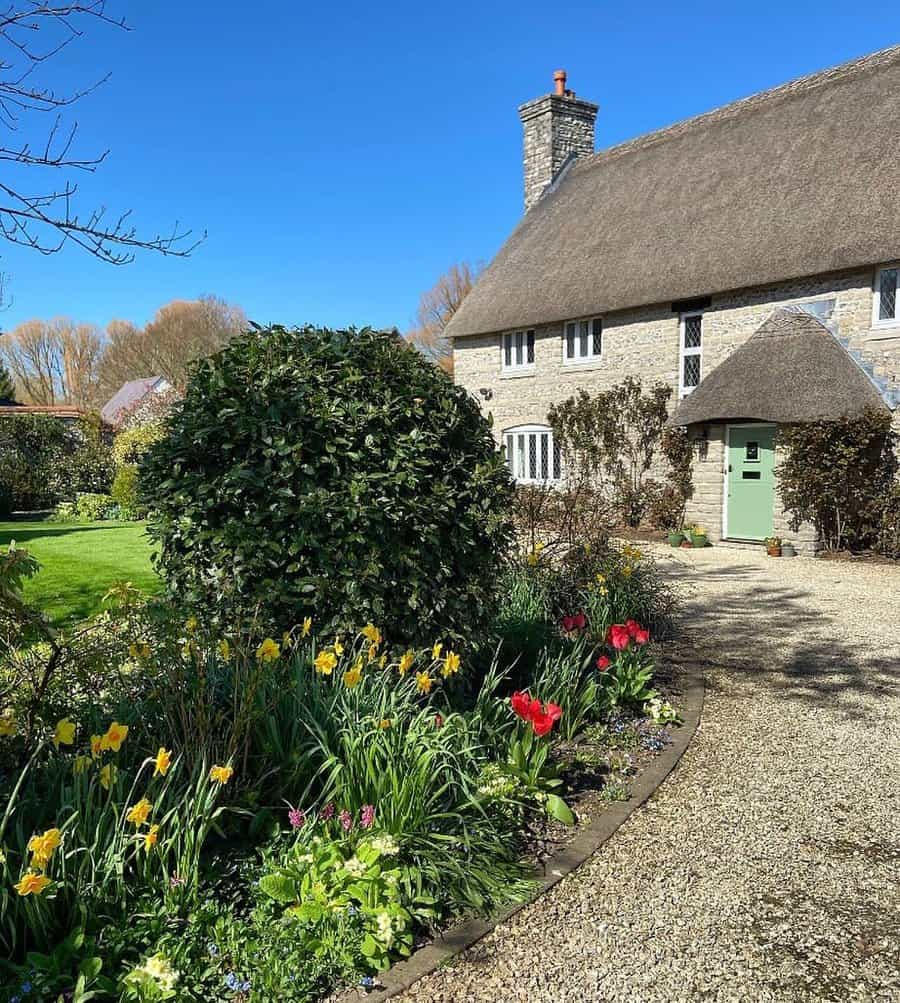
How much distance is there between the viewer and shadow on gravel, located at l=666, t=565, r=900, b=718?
546 centimetres

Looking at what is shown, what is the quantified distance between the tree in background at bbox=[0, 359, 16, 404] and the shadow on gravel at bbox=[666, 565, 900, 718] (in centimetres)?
4107

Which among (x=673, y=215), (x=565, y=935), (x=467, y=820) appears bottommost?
(x=565, y=935)

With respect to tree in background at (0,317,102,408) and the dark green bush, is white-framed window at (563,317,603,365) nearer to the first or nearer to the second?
the dark green bush

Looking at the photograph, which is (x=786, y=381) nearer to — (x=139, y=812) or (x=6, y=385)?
(x=139, y=812)

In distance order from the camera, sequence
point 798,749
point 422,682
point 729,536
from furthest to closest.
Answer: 1. point 729,536
2. point 798,749
3. point 422,682

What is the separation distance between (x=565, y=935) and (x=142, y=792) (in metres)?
1.65

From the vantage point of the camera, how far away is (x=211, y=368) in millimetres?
4141

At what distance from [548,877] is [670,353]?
45.6 feet

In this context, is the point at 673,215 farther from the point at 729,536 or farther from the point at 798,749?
the point at 798,749

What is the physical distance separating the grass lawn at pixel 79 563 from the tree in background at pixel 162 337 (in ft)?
79.1

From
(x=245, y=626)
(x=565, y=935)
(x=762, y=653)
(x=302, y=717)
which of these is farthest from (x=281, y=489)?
(x=762, y=653)

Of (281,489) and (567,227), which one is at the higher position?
(567,227)

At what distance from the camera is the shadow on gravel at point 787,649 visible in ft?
17.9

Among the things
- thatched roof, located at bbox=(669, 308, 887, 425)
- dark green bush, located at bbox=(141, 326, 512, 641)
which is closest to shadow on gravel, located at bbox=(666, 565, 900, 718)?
dark green bush, located at bbox=(141, 326, 512, 641)
